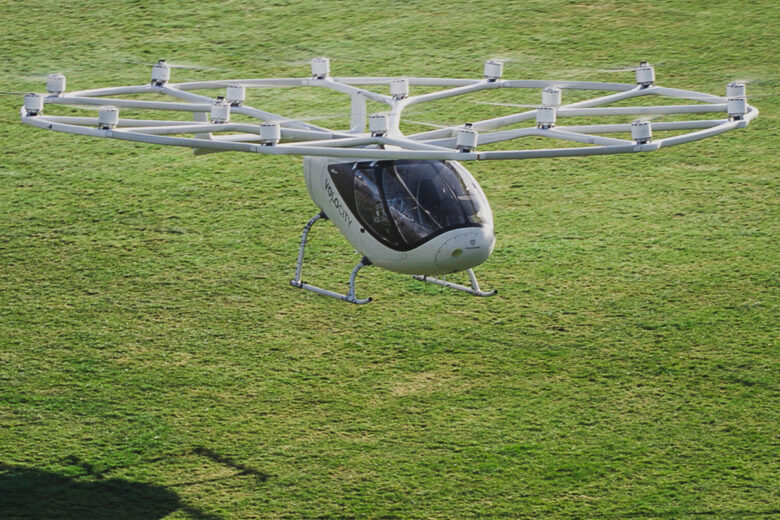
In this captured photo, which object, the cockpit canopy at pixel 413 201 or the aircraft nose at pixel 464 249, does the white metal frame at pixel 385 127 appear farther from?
the aircraft nose at pixel 464 249

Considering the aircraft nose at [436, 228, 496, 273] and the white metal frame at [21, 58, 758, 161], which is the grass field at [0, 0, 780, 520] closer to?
the aircraft nose at [436, 228, 496, 273]

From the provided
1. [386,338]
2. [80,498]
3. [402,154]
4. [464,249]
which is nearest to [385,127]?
[402,154]

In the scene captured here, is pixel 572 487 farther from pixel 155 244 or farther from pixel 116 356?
pixel 155 244

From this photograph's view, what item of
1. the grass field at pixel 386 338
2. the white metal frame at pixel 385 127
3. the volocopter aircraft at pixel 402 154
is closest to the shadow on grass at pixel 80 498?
the grass field at pixel 386 338

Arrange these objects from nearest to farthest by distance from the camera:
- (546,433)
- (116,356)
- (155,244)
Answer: (546,433) → (116,356) → (155,244)

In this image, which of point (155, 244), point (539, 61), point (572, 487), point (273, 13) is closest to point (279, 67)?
point (273, 13)

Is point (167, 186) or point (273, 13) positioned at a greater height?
point (273, 13)

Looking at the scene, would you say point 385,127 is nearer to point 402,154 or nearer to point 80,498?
point 402,154
